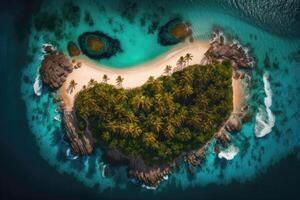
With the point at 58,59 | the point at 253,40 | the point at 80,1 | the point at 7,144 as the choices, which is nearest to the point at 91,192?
the point at 7,144

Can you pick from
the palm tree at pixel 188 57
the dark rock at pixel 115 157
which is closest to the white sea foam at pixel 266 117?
the palm tree at pixel 188 57

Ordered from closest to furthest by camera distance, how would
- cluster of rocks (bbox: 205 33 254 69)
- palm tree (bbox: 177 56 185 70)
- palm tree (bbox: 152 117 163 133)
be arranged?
1. palm tree (bbox: 152 117 163 133)
2. palm tree (bbox: 177 56 185 70)
3. cluster of rocks (bbox: 205 33 254 69)

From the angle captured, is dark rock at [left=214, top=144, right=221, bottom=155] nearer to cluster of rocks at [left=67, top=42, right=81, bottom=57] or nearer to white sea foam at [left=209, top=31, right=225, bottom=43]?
white sea foam at [left=209, top=31, right=225, bottom=43]

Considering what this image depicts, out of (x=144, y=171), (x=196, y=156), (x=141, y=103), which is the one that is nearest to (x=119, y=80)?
(x=141, y=103)

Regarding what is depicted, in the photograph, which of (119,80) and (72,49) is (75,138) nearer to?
(119,80)

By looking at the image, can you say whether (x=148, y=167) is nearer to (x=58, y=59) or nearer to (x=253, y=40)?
(x=58, y=59)

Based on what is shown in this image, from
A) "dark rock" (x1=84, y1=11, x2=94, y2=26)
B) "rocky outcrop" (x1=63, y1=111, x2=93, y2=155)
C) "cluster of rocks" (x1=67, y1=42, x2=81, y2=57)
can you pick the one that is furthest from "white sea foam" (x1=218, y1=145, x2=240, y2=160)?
"dark rock" (x1=84, y1=11, x2=94, y2=26)

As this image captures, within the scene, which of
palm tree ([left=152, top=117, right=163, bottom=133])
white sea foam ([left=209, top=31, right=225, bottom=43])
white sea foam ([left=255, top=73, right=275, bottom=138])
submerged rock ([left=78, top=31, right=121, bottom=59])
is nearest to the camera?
palm tree ([left=152, top=117, right=163, bottom=133])
